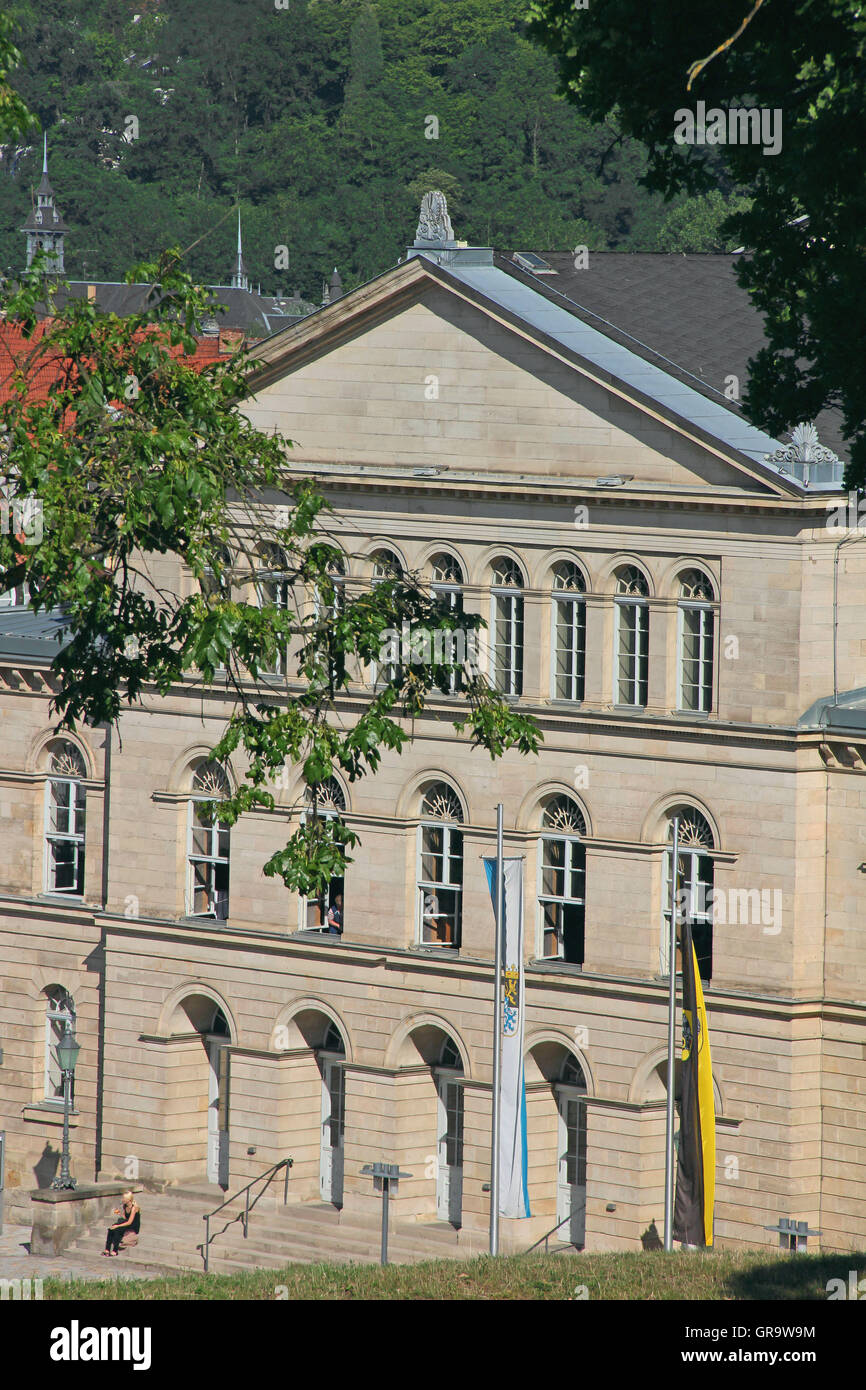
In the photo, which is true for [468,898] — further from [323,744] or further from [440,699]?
[323,744]

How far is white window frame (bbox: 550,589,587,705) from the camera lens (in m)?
47.4

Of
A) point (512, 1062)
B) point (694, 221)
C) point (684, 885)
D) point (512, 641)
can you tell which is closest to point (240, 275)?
point (694, 221)

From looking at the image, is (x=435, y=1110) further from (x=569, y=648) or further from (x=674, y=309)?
(x=674, y=309)

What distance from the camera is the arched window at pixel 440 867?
48969mm

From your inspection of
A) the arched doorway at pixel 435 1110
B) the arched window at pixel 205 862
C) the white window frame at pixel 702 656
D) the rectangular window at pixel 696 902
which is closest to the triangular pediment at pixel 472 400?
the white window frame at pixel 702 656

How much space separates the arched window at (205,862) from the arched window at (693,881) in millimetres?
9141

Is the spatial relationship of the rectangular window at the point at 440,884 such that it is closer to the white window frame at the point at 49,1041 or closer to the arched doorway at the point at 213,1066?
the arched doorway at the point at 213,1066

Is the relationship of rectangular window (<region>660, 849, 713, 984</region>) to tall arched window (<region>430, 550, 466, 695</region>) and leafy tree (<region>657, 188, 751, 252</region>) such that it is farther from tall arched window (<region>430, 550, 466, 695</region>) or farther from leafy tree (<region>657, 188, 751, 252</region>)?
leafy tree (<region>657, 188, 751, 252</region>)

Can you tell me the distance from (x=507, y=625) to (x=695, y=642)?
3576mm

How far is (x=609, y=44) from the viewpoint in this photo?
28297 millimetres

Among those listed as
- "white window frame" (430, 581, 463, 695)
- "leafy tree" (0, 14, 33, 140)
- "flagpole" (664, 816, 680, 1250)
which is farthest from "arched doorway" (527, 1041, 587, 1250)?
"leafy tree" (0, 14, 33, 140)

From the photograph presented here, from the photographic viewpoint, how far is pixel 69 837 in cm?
5453

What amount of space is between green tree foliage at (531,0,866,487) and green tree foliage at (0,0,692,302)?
9945 centimetres

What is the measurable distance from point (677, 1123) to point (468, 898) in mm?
4881
